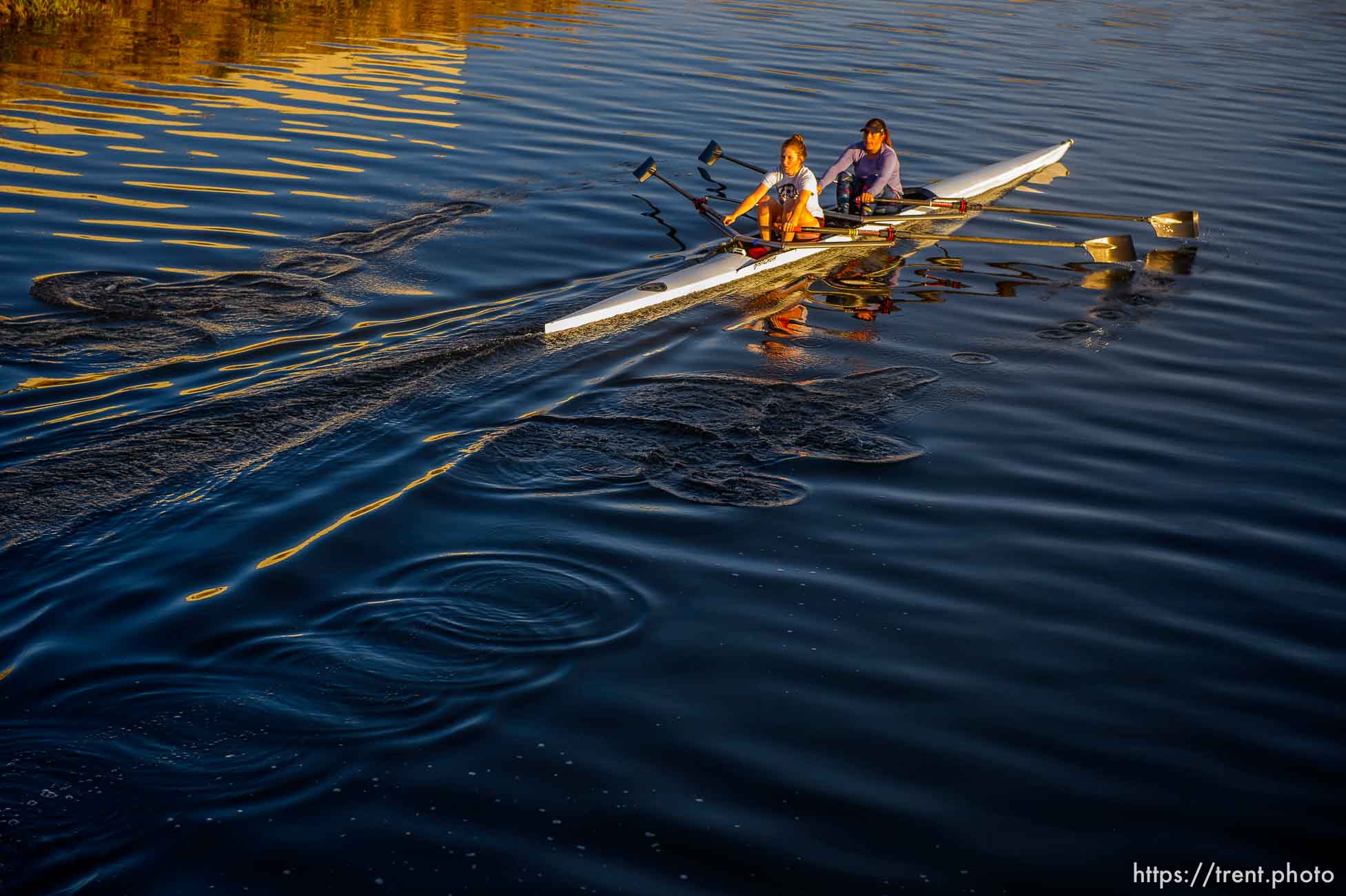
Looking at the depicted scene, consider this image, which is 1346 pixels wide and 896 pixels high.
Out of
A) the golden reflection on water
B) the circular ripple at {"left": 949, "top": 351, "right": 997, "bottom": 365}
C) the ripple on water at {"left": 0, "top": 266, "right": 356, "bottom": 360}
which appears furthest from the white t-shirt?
the golden reflection on water

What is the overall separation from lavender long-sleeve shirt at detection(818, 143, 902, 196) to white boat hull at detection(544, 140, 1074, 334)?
41 centimetres

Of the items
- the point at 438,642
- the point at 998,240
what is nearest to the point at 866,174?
the point at 998,240


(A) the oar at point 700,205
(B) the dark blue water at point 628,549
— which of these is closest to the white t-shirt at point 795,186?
(A) the oar at point 700,205

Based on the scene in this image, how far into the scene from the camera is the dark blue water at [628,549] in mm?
5359

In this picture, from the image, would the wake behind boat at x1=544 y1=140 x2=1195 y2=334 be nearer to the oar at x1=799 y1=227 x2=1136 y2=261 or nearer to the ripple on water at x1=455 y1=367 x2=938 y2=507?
the oar at x1=799 y1=227 x2=1136 y2=261

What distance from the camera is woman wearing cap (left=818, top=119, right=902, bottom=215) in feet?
48.5

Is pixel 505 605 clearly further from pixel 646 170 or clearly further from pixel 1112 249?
pixel 1112 249

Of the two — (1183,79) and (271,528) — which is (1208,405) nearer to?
(271,528)

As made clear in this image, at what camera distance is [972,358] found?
442 inches

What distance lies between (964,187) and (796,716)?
12.0 m

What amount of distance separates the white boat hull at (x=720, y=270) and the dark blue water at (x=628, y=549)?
25 centimetres

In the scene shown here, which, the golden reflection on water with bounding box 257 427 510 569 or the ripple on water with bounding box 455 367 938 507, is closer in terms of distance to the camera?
the golden reflection on water with bounding box 257 427 510 569

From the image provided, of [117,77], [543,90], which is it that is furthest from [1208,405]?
[117,77]

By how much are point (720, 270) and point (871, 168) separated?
337cm
